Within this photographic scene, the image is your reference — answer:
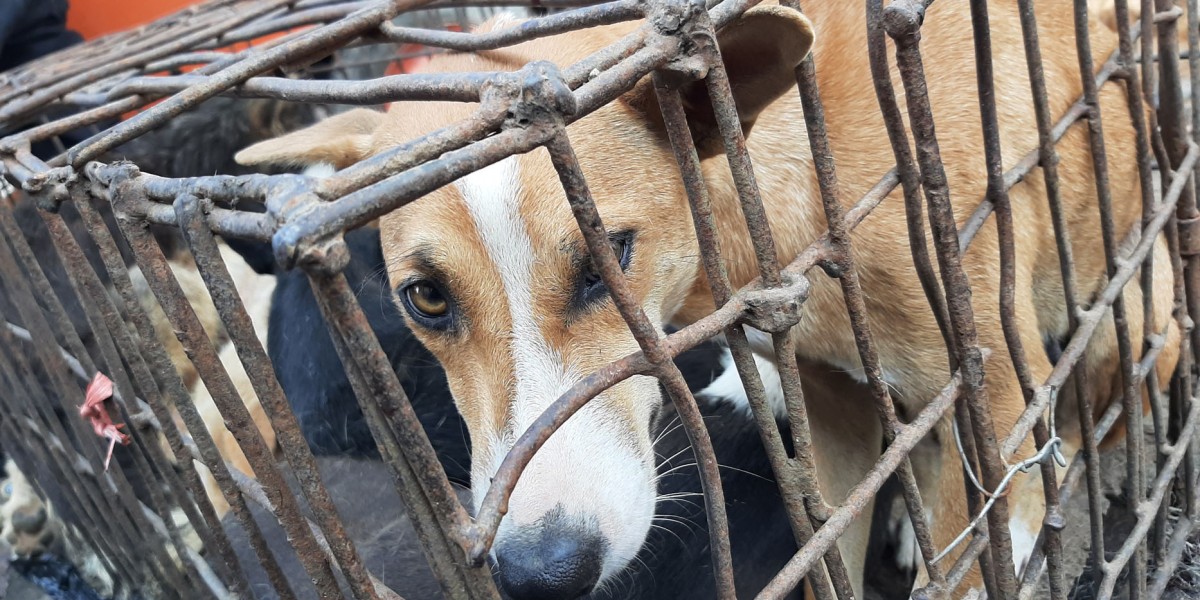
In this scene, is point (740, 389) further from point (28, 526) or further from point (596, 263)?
point (28, 526)

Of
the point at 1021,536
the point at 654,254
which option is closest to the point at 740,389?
the point at 1021,536

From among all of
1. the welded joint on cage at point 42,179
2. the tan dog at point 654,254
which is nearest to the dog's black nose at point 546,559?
the tan dog at point 654,254

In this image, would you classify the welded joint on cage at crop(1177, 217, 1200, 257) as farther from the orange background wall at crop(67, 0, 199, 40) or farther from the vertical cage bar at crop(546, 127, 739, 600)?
the orange background wall at crop(67, 0, 199, 40)

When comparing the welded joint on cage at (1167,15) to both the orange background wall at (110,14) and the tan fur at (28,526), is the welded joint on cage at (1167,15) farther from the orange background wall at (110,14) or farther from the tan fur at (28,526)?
the orange background wall at (110,14)

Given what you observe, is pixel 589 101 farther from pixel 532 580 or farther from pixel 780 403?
pixel 780 403

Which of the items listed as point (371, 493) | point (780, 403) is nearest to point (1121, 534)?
point (780, 403)

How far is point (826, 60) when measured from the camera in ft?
6.08

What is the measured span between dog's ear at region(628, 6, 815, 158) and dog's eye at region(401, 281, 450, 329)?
58cm

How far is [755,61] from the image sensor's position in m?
1.06

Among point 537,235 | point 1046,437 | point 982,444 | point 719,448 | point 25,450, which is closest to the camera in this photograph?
point 982,444

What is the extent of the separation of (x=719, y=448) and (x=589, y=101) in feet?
5.62

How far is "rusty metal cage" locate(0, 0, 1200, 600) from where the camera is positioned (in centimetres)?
67

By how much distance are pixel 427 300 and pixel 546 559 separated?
62cm

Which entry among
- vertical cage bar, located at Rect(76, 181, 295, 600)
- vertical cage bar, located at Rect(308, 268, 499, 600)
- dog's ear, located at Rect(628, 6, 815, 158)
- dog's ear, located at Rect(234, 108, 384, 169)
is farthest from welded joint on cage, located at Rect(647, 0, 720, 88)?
dog's ear, located at Rect(234, 108, 384, 169)
